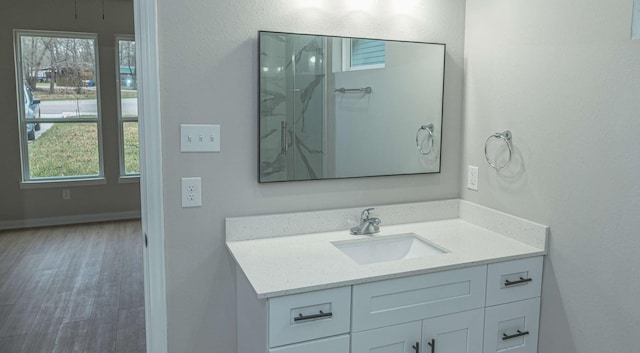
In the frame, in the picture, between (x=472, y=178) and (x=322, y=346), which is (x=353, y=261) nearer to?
(x=322, y=346)

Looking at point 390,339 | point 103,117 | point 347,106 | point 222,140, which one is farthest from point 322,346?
point 103,117

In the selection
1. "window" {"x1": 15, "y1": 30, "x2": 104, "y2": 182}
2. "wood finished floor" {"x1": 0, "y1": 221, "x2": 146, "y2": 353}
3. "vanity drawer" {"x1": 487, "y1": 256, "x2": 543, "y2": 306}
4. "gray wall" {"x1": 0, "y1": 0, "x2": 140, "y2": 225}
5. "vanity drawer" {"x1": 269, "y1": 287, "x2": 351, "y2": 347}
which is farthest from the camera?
"window" {"x1": 15, "y1": 30, "x2": 104, "y2": 182}

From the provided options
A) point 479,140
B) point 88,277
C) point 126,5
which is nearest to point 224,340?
point 479,140

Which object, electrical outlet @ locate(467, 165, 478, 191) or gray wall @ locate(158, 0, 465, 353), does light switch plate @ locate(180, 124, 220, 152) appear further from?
electrical outlet @ locate(467, 165, 478, 191)

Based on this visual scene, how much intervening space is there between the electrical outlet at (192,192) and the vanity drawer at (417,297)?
2.59ft

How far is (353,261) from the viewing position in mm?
1947

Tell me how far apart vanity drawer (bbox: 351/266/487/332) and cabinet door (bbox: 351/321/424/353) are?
2 centimetres

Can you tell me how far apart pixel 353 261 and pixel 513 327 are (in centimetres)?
76

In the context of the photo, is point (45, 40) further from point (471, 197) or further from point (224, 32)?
point (471, 197)

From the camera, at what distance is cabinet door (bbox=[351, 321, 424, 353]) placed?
5.82ft

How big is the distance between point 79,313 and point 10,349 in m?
0.54

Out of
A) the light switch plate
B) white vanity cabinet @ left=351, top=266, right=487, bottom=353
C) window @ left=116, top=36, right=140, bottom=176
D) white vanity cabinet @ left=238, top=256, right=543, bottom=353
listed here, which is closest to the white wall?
white vanity cabinet @ left=238, top=256, right=543, bottom=353

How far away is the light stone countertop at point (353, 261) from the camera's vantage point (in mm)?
1733

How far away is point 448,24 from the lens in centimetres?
A: 248
